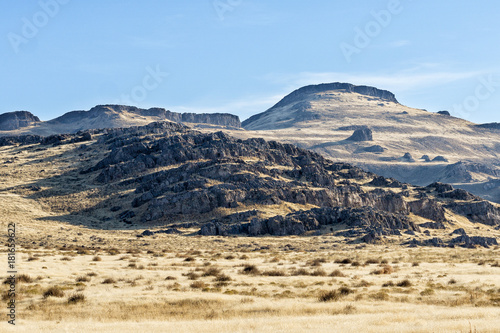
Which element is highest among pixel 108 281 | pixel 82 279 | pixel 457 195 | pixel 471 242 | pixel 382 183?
pixel 382 183

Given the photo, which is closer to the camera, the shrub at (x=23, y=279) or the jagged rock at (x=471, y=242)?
the shrub at (x=23, y=279)

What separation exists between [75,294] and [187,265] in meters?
18.3

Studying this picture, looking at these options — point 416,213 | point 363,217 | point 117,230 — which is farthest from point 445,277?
point 416,213

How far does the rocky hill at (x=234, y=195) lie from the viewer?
97125 millimetres

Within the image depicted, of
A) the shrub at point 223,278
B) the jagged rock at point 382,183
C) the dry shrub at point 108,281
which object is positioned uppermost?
the jagged rock at point 382,183

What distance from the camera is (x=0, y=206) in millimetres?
105125

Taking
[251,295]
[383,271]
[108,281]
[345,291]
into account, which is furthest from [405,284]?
[108,281]

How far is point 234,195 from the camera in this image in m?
107

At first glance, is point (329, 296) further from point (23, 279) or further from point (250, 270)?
point (23, 279)

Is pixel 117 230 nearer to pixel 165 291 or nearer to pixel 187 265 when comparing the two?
pixel 187 265

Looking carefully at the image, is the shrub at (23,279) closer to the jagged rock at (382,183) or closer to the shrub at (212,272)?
the shrub at (212,272)

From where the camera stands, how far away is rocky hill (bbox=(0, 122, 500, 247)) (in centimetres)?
9712

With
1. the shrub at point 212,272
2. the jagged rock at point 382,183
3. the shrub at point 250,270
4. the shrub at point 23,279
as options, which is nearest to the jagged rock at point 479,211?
the jagged rock at point 382,183

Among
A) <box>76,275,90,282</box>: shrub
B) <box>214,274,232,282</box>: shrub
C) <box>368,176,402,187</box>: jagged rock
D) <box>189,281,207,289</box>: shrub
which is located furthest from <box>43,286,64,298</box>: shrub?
<box>368,176,402,187</box>: jagged rock
